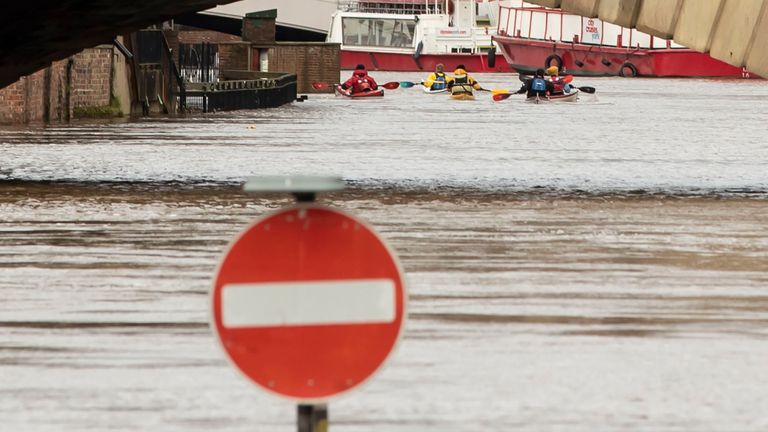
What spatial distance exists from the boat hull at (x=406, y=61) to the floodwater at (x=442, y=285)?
336ft

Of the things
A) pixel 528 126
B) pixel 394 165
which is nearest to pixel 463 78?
pixel 528 126

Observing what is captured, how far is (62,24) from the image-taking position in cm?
2472

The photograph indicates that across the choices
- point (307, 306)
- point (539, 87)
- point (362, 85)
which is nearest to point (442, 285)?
point (307, 306)

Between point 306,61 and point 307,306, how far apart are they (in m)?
72.8

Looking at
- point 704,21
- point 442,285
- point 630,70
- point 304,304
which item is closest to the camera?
point 304,304

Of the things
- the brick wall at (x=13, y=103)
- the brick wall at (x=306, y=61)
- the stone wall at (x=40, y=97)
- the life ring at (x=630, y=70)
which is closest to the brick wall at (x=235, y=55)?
the brick wall at (x=306, y=61)

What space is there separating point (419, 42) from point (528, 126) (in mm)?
87158

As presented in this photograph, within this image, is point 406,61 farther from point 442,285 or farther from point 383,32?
point 442,285

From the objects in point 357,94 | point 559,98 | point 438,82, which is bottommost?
point 438,82

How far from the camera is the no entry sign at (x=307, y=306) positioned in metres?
6.75

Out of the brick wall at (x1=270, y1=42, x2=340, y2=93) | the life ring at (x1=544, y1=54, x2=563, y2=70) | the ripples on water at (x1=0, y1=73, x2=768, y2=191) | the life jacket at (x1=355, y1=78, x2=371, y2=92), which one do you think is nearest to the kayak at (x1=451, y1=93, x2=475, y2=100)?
the life jacket at (x1=355, y1=78, x2=371, y2=92)

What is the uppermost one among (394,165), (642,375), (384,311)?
(384,311)

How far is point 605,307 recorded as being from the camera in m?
13.6

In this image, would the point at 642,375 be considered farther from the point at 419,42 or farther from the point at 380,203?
the point at 419,42
